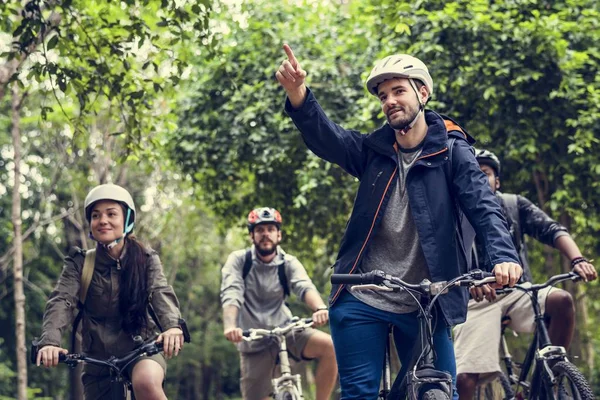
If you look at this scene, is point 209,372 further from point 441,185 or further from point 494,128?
point 441,185

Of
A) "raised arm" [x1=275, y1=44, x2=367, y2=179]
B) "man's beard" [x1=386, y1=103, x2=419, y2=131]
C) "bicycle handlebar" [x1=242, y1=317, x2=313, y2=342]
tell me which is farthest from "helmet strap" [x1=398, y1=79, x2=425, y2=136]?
"bicycle handlebar" [x1=242, y1=317, x2=313, y2=342]

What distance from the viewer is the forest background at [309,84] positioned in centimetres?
877

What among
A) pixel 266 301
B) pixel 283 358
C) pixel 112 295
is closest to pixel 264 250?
pixel 266 301

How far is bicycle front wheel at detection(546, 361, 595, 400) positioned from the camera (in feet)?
17.6

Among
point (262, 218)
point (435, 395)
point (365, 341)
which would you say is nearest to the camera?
point (435, 395)

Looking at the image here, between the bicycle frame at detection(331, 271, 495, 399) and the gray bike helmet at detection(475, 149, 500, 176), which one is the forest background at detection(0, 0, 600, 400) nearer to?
the gray bike helmet at detection(475, 149, 500, 176)

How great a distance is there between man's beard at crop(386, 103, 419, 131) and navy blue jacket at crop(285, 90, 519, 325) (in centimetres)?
13

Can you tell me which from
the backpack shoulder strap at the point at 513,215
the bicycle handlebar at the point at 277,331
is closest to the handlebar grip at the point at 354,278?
the backpack shoulder strap at the point at 513,215

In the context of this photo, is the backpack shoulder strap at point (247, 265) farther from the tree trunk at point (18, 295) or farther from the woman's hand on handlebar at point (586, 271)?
the tree trunk at point (18, 295)

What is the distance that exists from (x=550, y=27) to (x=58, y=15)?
5417 millimetres

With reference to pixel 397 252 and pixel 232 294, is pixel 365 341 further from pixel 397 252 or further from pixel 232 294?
pixel 232 294

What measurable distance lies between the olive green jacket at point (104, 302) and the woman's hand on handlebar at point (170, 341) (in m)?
0.24

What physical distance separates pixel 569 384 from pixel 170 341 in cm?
245

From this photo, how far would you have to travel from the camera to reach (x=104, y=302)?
595cm
